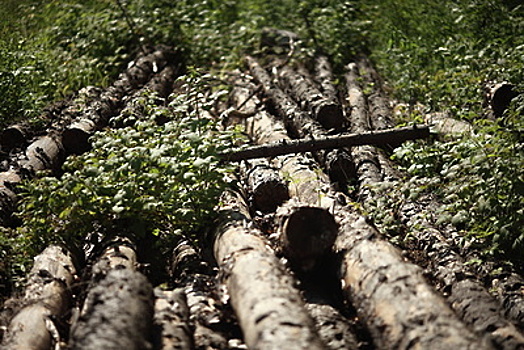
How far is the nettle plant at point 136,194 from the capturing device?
4832 mm

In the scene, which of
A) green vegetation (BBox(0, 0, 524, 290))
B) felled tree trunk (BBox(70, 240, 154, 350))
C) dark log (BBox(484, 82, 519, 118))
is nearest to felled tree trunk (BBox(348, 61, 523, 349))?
green vegetation (BBox(0, 0, 524, 290))

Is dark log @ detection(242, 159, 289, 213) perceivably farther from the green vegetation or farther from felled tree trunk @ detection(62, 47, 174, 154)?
felled tree trunk @ detection(62, 47, 174, 154)

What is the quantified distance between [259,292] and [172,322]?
1.99 feet

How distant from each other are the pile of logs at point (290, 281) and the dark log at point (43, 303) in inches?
0.4

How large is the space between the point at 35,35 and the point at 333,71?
16.0ft

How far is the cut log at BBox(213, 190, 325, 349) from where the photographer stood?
11.0 feet

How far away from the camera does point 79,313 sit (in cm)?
401

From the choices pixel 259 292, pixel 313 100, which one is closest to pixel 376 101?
pixel 313 100

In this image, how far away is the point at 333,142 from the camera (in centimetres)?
613

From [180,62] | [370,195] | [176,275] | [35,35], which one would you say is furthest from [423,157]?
[35,35]

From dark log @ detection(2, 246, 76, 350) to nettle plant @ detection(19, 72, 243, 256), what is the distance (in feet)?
0.95

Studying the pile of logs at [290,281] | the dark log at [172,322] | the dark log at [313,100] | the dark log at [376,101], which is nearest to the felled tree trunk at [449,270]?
the pile of logs at [290,281]

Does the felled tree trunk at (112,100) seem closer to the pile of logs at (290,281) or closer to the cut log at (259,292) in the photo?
the pile of logs at (290,281)

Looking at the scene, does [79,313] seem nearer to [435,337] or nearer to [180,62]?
[435,337]
